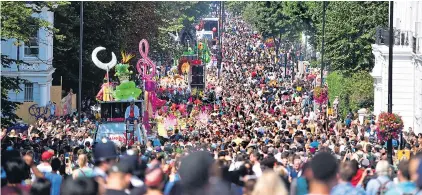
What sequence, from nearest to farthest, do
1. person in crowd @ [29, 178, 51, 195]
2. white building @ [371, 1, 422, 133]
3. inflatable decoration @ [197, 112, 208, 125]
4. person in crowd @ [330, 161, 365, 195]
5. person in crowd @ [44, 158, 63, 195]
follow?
person in crowd @ [330, 161, 365, 195]
person in crowd @ [29, 178, 51, 195]
person in crowd @ [44, 158, 63, 195]
white building @ [371, 1, 422, 133]
inflatable decoration @ [197, 112, 208, 125]

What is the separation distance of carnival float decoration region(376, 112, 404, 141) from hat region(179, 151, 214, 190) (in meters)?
20.2

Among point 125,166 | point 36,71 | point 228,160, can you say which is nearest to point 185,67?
point 36,71

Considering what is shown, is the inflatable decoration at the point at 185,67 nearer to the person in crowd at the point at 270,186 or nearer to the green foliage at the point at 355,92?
the green foliage at the point at 355,92

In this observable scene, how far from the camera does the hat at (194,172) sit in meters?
12.9

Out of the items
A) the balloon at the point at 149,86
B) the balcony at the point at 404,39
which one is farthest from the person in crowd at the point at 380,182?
the balloon at the point at 149,86

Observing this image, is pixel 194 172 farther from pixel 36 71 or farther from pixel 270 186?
pixel 36 71

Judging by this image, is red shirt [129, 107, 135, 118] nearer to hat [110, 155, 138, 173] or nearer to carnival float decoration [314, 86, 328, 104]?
carnival float decoration [314, 86, 328, 104]

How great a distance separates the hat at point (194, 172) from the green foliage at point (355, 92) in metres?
45.4

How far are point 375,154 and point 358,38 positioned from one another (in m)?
35.1

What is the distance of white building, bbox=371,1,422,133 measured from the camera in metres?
47.1

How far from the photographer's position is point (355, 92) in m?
59.5

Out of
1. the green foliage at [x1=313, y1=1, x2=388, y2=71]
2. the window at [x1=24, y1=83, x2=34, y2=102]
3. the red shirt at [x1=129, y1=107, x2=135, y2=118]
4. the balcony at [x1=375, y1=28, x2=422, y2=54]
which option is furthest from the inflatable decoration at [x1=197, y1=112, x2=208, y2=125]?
the green foliage at [x1=313, y1=1, x2=388, y2=71]

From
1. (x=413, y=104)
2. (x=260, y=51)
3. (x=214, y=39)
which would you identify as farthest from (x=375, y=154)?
(x=214, y=39)

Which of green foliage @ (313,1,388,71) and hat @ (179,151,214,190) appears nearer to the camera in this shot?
hat @ (179,151,214,190)
